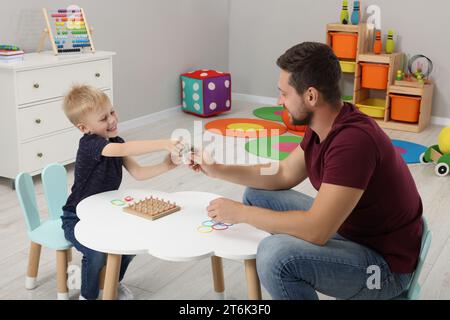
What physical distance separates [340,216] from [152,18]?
3494 millimetres

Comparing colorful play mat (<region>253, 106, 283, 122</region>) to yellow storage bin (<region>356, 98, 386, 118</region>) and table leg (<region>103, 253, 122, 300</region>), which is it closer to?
yellow storage bin (<region>356, 98, 386, 118</region>)

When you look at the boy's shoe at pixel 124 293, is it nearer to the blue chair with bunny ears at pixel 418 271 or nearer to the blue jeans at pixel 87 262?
the blue jeans at pixel 87 262

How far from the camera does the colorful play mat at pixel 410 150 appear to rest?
13.0 feet

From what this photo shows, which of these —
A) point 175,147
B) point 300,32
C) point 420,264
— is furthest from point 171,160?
point 300,32

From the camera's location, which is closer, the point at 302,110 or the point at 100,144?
the point at 302,110

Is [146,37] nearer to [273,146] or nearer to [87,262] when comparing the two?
[273,146]

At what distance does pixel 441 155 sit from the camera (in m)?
3.76

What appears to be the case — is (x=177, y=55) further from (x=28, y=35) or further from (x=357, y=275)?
(x=357, y=275)

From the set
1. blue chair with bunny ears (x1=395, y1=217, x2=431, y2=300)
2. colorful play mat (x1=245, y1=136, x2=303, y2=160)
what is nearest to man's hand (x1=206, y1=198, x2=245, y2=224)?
blue chair with bunny ears (x1=395, y1=217, x2=431, y2=300)

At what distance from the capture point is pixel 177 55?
5098 millimetres

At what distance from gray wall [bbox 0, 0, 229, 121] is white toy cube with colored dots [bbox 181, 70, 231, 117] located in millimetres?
133

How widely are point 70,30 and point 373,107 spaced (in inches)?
96.8

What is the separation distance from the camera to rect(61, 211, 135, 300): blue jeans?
1.92 m
